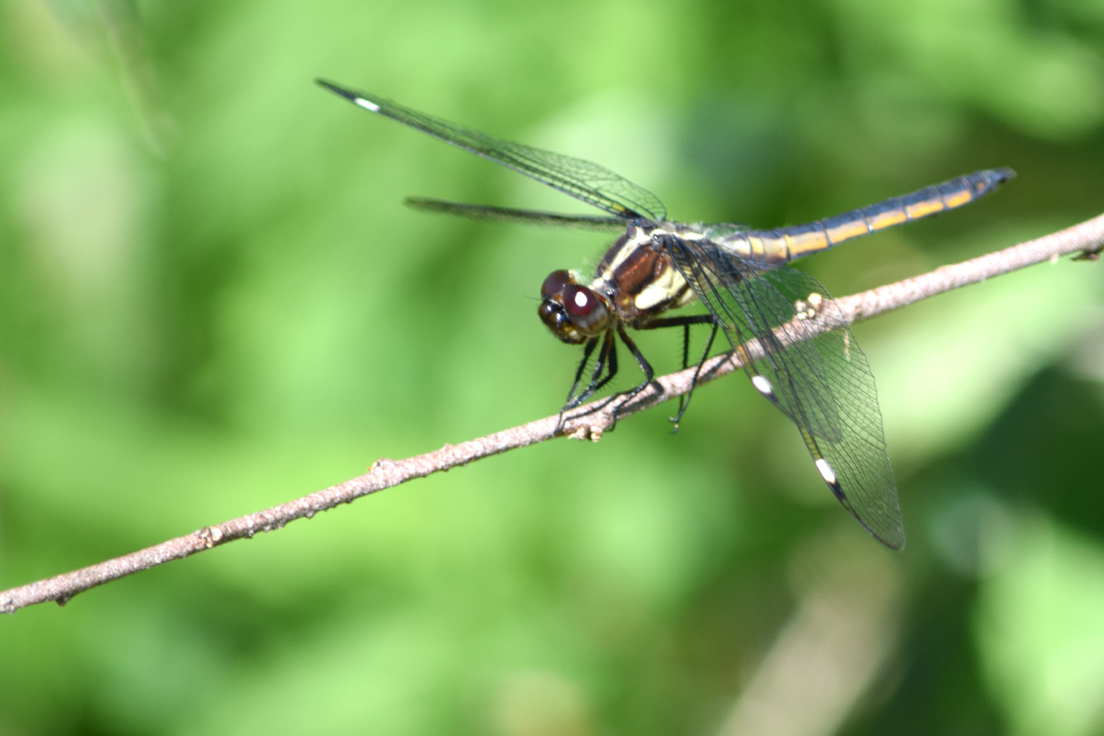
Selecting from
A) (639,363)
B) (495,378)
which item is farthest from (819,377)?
(495,378)

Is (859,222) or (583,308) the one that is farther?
(859,222)

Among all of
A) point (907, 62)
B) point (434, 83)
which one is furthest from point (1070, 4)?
point (434, 83)

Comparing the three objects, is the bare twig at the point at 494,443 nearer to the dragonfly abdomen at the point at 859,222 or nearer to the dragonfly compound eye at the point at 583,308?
the dragonfly compound eye at the point at 583,308

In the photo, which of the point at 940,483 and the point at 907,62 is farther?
the point at 907,62

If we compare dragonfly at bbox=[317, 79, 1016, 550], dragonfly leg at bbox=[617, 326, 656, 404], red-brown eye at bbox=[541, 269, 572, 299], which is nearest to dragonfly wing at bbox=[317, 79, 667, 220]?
dragonfly at bbox=[317, 79, 1016, 550]

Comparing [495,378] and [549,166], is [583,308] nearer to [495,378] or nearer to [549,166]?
[549,166]

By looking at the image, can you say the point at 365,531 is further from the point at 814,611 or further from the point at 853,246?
the point at 853,246

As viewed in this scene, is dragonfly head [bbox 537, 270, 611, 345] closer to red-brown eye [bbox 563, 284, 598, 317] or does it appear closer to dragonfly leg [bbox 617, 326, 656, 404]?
red-brown eye [bbox 563, 284, 598, 317]
